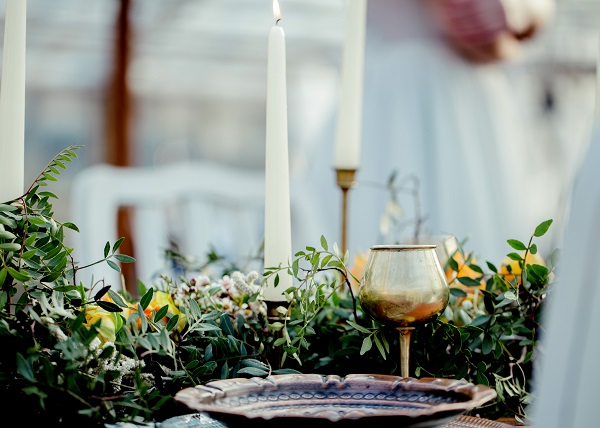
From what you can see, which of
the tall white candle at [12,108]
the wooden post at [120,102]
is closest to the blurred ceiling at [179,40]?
the wooden post at [120,102]

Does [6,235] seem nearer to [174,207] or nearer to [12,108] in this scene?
[12,108]

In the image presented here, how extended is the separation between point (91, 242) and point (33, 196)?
0.92 m

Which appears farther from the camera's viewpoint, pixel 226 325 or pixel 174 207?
pixel 174 207

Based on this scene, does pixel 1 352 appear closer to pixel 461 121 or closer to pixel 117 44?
pixel 461 121

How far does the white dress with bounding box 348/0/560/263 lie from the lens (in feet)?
5.88

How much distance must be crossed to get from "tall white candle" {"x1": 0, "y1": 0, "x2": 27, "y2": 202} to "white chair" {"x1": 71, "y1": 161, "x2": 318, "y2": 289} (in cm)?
95

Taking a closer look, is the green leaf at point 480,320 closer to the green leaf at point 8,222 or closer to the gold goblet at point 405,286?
the gold goblet at point 405,286

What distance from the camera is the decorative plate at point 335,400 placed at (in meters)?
0.45

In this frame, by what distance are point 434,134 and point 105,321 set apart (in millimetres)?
1381

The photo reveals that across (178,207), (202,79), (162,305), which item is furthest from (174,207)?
(202,79)

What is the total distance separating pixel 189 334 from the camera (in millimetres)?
647

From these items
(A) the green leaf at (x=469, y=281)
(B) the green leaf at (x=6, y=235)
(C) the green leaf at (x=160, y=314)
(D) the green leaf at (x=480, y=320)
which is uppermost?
(B) the green leaf at (x=6, y=235)

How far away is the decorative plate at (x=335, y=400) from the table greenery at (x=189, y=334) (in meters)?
0.06

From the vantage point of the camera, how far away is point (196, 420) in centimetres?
56
